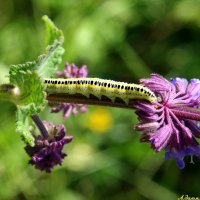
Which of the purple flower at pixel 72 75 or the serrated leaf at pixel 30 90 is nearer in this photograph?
the serrated leaf at pixel 30 90

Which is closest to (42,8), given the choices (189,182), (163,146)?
(189,182)

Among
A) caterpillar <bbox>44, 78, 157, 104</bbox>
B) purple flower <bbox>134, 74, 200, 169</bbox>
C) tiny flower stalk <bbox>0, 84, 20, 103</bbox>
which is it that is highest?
tiny flower stalk <bbox>0, 84, 20, 103</bbox>

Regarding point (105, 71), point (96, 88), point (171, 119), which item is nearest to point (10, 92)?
point (96, 88)

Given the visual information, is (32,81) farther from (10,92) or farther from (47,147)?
(47,147)

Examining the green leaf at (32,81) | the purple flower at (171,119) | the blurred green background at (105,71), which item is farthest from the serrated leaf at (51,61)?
the blurred green background at (105,71)

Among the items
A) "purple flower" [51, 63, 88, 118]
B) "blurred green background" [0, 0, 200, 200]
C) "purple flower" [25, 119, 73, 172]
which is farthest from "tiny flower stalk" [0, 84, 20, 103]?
"blurred green background" [0, 0, 200, 200]

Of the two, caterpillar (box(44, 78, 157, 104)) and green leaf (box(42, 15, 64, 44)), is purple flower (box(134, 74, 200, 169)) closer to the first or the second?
caterpillar (box(44, 78, 157, 104))

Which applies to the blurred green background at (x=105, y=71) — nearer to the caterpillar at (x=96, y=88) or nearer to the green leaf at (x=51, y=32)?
the green leaf at (x=51, y=32)
